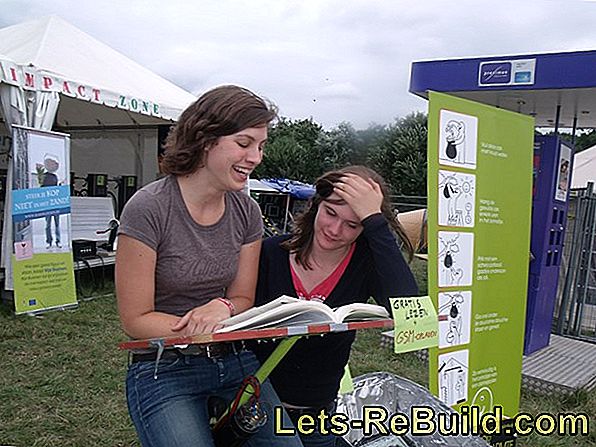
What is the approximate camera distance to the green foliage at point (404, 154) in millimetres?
2839

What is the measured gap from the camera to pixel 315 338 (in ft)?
5.60

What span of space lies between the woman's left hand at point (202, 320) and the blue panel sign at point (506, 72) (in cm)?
358

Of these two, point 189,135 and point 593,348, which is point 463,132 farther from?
point 593,348

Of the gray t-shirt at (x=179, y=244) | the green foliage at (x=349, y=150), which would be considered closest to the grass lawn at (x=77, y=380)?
the green foliage at (x=349, y=150)

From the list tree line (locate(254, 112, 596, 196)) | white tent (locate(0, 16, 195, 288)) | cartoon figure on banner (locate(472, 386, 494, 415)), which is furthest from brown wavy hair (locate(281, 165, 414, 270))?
white tent (locate(0, 16, 195, 288))

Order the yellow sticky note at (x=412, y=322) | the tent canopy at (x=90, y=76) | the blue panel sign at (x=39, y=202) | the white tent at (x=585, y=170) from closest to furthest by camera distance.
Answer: the yellow sticky note at (x=412, y=322)
the blue panel sign at (x=39, y=202)
the tent canopy at (x=90, y=76)
the white tent at (x=585, y=170)

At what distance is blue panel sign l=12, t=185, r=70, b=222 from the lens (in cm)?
525

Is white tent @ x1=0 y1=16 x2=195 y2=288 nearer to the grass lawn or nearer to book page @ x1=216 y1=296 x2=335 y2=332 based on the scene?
the grass lawn

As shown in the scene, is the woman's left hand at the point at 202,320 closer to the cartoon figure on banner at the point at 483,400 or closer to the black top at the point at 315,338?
the black top at the point at 315,338

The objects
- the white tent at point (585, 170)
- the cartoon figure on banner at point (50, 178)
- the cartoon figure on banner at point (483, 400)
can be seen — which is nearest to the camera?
the cartoon figure on banner at point (483, 400)

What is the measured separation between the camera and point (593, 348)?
517 centimetres

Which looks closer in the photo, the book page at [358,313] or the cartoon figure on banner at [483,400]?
the book page at [358,313]

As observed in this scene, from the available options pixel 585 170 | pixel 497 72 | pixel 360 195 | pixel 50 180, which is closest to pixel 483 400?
pixel 360 195

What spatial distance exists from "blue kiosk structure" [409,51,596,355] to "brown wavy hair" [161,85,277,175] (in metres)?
3.35
